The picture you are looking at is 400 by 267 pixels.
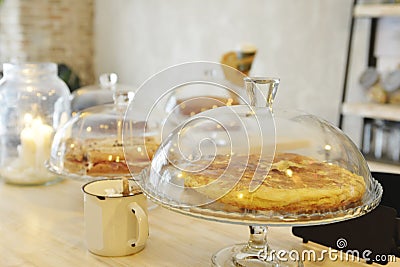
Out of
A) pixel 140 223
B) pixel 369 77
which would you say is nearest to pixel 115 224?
pixel 140 223

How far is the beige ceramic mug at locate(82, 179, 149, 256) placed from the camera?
2.92 feet

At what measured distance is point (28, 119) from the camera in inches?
54.1

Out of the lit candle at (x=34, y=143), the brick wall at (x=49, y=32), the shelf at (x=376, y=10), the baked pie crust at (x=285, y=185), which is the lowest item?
the lit candle at (x=34, y=143)

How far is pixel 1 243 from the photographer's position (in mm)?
950

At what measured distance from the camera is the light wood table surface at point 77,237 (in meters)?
0.89

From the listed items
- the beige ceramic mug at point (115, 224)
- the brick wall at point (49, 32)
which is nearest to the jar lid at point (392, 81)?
the beige ceramic mug at point (115, 224)

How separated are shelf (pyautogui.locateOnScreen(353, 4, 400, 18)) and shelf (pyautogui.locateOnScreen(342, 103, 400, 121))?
495mm

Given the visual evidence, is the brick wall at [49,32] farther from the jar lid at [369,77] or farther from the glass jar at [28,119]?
the glass jar at [28,119]

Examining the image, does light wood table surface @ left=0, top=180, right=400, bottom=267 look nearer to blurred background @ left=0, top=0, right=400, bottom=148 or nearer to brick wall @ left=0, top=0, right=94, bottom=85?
blurred background @ left=0, top=0, right=400, bottom=148

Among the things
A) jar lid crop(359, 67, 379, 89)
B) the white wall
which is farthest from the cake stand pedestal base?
the white wall

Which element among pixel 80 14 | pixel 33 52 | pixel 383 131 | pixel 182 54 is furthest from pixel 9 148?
pixel 80 14

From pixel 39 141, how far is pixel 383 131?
2.26 meters

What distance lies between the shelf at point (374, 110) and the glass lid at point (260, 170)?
1987 millimetres

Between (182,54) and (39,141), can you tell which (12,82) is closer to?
(39,141)
